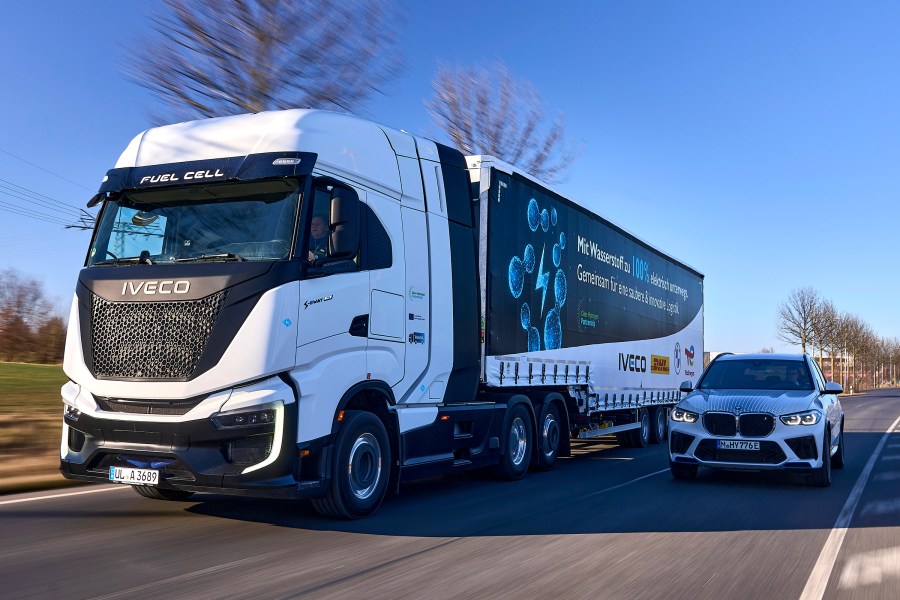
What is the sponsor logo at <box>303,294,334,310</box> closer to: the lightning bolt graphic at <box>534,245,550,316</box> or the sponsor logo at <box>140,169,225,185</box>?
the sponsor logo at <box>140,169,225,185</box>

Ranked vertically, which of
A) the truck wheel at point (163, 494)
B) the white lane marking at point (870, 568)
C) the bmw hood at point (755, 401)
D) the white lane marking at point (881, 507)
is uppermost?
the bmw hood at point (755, 401)

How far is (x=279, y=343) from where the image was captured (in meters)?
6.23

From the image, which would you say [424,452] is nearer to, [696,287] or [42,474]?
[42,474]

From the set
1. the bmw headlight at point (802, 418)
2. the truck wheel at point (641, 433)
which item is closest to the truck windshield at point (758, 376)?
the bmw headlight at point (802, 418)

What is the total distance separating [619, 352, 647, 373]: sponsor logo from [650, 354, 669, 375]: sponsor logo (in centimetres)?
66

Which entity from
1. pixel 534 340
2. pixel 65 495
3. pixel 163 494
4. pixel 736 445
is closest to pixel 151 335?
pixel 163 494

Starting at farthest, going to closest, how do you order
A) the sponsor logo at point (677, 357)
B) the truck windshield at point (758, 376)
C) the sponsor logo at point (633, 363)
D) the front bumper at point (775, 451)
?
the sponsor logo at point (677, 357) < the sponsor logo at point (633, 363) < the truck windshield at point (758, 376) < the front bumper at point (775, 451)

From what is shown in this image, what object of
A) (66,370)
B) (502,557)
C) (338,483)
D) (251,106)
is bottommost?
(502,557)

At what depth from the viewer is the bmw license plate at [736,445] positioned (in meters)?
9.62

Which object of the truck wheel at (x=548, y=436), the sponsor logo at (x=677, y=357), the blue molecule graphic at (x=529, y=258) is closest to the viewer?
the blue molecule graphic at (x=529, y=258)

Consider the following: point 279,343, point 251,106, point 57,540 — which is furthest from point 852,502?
point 251,106

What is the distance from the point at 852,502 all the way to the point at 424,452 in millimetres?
4773

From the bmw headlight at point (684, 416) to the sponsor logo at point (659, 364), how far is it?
6.90 meters

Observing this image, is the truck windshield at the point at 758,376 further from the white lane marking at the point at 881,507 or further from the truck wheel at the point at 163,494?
Answer: the truck wheel at the point at 163,494
